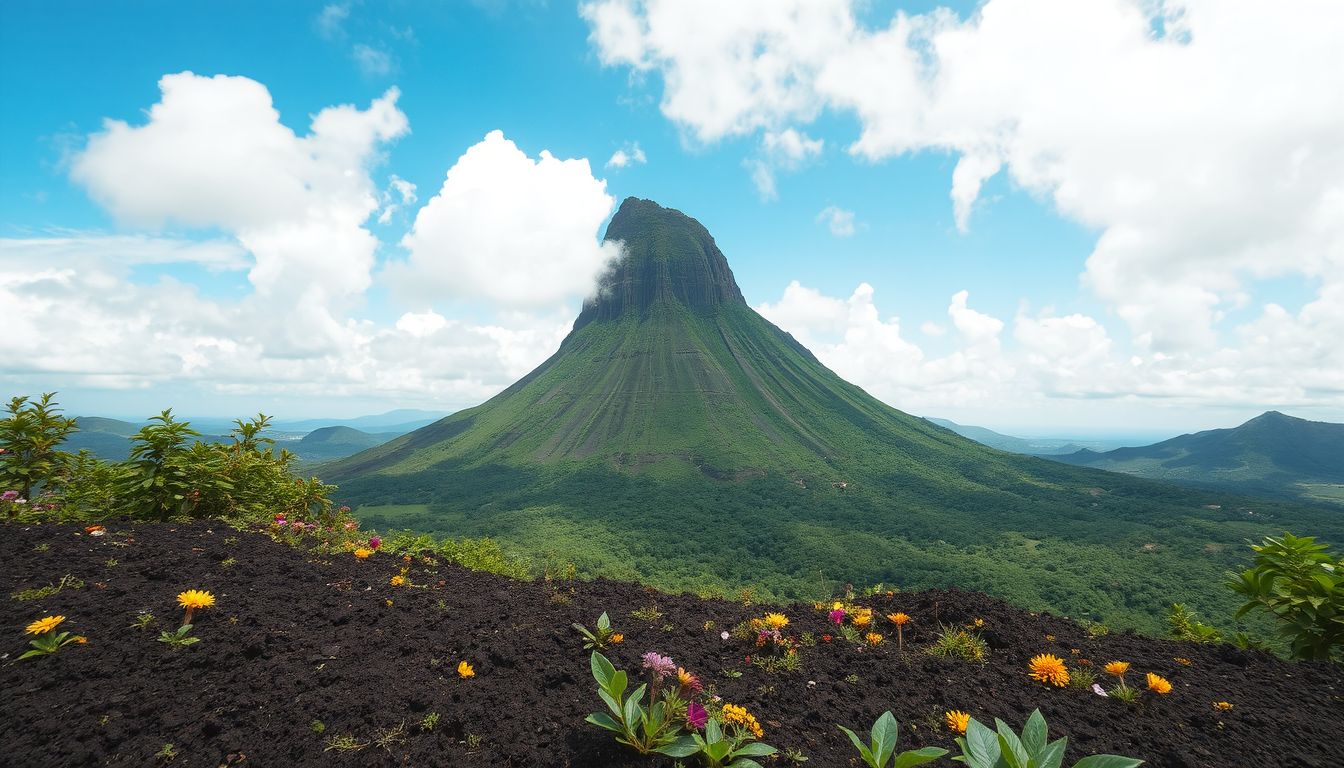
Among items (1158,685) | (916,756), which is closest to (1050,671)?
(1158,685)

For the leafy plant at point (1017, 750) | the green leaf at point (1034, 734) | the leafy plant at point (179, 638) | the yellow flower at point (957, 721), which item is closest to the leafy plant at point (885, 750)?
the leafy plant at point (1017, 750)

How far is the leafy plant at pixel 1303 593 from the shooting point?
146 inches

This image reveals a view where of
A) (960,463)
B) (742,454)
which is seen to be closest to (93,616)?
(742,454)

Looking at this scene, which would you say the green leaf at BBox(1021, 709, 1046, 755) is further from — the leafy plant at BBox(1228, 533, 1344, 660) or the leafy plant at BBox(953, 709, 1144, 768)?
the leafy plant at BBox(1228, 533, 1344, 660)

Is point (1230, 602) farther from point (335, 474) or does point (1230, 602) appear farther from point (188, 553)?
point (335, 474)

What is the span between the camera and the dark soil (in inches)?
105

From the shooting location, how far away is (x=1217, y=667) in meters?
3.96

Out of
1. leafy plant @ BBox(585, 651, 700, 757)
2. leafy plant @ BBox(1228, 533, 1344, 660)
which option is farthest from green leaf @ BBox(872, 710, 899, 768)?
leafy plant @ BBox(1228, 533, 1344, 660)

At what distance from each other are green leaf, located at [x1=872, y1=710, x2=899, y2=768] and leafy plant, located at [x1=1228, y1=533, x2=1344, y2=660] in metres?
3.31

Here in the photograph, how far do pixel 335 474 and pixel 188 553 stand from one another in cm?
14521

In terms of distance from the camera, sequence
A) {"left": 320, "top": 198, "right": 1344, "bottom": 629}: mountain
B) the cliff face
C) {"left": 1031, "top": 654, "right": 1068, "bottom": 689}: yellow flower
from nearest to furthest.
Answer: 1. {"left": 1031, "top": 654, "right": 1068, "bottom": 689}: yellow flower
2. {"left": 320, "top": 198, "right": 1344, "bottom": 629}: mountain
3. the cliff face

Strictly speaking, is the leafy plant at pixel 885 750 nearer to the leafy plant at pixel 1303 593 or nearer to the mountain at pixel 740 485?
the leafy plant at pixel 1303 593

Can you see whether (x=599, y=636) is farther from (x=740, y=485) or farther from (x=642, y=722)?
(x=740, y=485)

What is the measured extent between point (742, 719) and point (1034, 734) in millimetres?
1410
